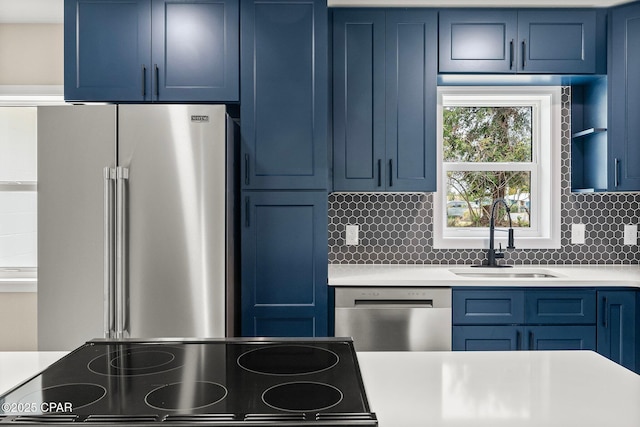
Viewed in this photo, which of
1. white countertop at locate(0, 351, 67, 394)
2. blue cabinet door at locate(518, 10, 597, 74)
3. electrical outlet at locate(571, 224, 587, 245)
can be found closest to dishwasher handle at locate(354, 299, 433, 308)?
electrical outlet at locate(571, 224, 587, 245)

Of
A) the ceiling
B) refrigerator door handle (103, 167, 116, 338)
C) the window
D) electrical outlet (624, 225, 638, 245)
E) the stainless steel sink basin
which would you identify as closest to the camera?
refrigerator door handle (103, 167, 116, 338)

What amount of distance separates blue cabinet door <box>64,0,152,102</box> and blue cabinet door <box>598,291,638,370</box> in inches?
105

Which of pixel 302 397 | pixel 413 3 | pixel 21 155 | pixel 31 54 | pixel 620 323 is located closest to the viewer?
pixel 302 397

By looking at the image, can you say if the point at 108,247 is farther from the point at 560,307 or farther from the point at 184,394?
the point at 560,307

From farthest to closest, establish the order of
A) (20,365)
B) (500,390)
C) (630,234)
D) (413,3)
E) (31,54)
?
(31,54) < (630,234) < (413,3) < (20,365) < (500,390)

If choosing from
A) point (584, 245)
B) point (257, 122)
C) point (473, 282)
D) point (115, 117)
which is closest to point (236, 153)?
point (257, 122)

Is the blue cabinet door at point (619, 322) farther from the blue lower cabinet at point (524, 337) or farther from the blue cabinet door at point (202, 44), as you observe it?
the blue cabinet door at point (202, 44)

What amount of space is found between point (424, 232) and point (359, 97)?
99cm

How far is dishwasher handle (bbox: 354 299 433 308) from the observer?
2660mm

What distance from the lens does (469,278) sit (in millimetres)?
2688

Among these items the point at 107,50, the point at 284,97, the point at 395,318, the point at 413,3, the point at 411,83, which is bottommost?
the point at 395,318

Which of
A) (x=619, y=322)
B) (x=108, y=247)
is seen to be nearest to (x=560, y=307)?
(x=619, y=322)

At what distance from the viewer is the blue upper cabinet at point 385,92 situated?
2943 mm

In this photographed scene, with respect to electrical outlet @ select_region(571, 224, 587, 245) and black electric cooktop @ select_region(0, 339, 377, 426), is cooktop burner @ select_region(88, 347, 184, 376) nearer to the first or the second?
black electric cooktop @ select_region(0, 339, 377, 426)
